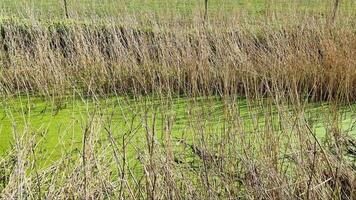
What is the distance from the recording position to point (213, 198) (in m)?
1.75

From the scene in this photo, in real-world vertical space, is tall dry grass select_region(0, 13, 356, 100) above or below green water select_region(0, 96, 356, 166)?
above

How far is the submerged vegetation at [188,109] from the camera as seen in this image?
1896 millimetres

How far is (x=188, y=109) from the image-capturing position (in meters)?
2.29

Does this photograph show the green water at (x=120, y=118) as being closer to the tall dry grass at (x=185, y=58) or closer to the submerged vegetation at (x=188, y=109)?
the submerged vegetation at (x=188, y=109)

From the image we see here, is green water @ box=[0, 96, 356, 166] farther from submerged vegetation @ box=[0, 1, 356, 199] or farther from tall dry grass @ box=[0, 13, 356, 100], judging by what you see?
tall dry grass @ box=[0, 13, 356, 100]

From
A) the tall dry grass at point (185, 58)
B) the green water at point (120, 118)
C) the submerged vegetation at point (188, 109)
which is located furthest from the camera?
the tall dry grass at point (185, 58)

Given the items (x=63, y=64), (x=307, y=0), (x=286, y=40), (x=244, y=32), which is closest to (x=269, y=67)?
(x=286, y=40)

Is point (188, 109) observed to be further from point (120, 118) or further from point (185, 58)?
point (185, 58)

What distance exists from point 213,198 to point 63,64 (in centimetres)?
285

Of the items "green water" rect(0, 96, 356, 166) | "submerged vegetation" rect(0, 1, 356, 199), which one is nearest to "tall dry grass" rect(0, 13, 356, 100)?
"submerged vegetation" rect(0, 1, 356, 199)

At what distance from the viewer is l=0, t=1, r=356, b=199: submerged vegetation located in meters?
1.90

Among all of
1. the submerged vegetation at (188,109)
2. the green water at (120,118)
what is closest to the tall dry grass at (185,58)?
the submerged vegetation at (188,109)

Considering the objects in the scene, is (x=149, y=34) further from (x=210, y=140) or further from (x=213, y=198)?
(x=213, y=198)

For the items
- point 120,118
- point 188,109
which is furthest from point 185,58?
point 188,109
